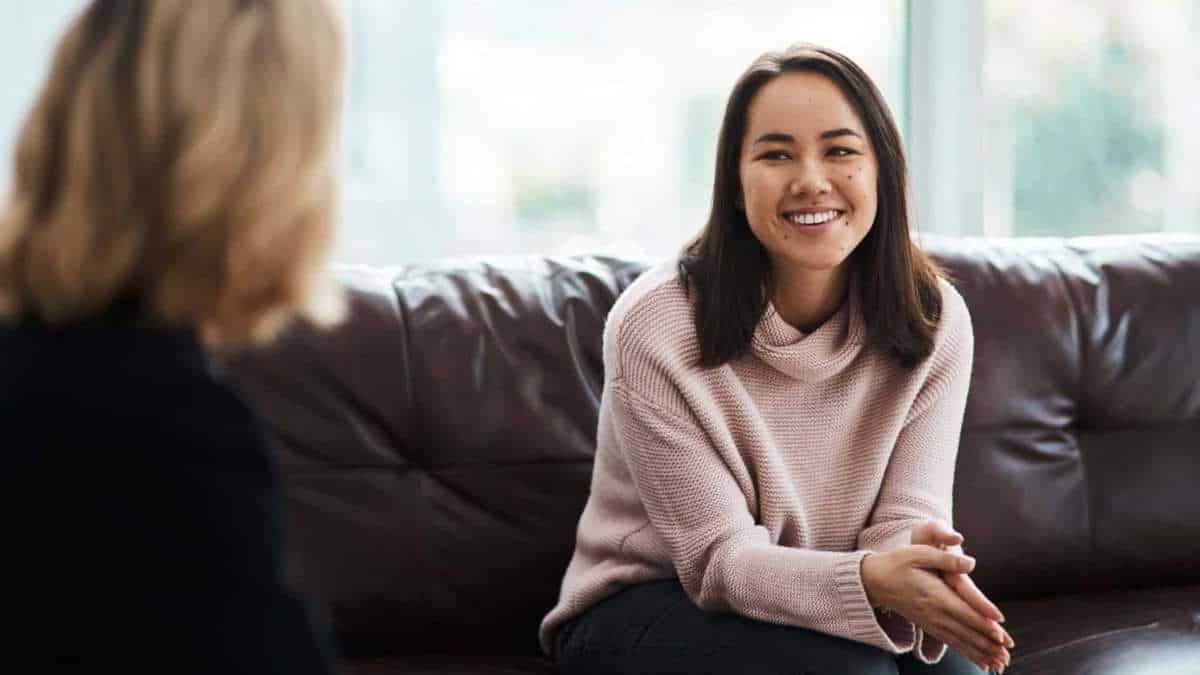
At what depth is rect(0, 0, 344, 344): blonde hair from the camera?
3.04 ft

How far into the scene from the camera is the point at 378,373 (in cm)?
196

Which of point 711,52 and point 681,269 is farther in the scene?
point 711,52

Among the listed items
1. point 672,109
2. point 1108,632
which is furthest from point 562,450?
point 672,109

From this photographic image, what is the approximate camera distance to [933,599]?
1.57m

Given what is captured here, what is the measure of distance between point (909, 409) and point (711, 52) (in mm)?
1137

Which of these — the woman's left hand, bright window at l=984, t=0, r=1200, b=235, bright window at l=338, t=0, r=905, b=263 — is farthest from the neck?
bright window at l=984, t=0, r=1200, b=235

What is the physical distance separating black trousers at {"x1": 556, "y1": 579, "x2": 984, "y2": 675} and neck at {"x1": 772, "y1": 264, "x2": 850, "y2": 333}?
0.38 m

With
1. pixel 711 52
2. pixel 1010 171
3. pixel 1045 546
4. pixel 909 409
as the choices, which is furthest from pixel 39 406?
pixel 1010 171

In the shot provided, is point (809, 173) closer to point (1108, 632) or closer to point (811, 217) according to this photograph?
point (811, 217)

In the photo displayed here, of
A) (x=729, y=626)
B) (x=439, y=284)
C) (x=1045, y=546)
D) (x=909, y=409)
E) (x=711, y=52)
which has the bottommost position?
(x=1045, y=546)

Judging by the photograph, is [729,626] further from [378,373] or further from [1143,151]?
[1143,151]

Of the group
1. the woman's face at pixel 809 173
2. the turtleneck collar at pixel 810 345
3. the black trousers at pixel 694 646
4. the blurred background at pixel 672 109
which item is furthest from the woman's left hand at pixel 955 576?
the blurred background at pixel 672 109

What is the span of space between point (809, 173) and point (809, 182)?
0.02 m

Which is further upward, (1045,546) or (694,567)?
(694,567)
